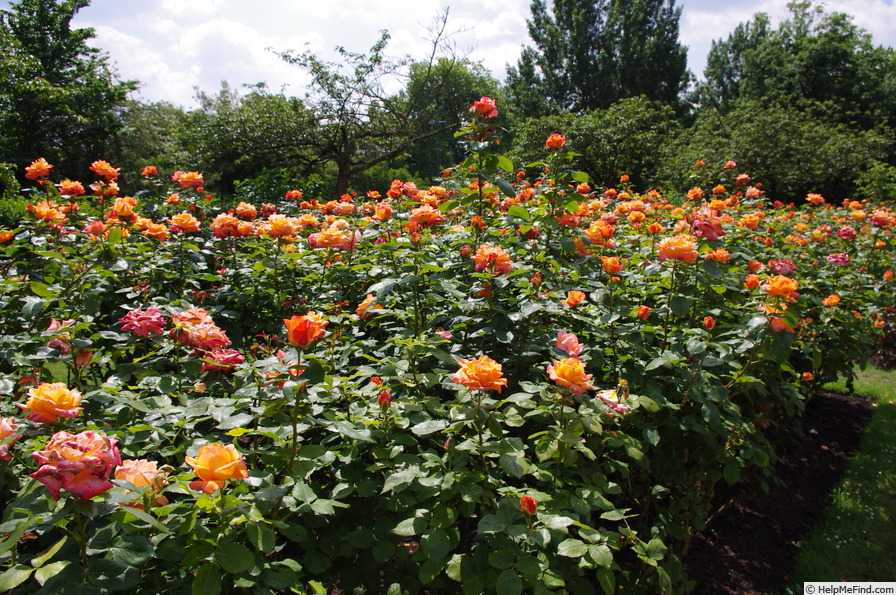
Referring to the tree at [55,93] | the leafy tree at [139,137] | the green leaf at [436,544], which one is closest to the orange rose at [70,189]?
the green leaf at [436,544]

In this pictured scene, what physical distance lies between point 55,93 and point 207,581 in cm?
2240

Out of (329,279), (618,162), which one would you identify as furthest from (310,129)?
(329,279)

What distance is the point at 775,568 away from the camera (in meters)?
2.39

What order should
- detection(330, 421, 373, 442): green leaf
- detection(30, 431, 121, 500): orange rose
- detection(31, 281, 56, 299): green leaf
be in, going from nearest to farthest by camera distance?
1. detection(30, 431, 121, 500): orange rose
2. detection(330, 421, 373, 442): green leaf
3. detection(31, 281, 56, 299): green leaf

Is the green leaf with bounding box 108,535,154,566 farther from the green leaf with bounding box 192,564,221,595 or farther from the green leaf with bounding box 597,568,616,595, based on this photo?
the green leaf with bounding box 597,568,616,595

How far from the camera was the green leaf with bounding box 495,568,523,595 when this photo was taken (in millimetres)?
1024

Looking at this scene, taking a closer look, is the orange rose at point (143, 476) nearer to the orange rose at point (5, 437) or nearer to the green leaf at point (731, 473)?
the orange rose at point (5, 437)

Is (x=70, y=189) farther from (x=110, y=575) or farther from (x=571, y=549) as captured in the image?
(x=571, y=549)

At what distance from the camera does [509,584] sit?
1.03 meters

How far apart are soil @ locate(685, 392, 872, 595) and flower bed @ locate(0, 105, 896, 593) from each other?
0.74 feet

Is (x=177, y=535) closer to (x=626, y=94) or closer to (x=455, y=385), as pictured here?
(x=455, y=385)

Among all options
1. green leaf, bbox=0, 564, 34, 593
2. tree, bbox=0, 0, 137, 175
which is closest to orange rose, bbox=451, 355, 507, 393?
green leaf, bbox=0, 564, 34, 593

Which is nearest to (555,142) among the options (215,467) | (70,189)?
(215,467)

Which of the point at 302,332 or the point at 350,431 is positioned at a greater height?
the point at 302,332
